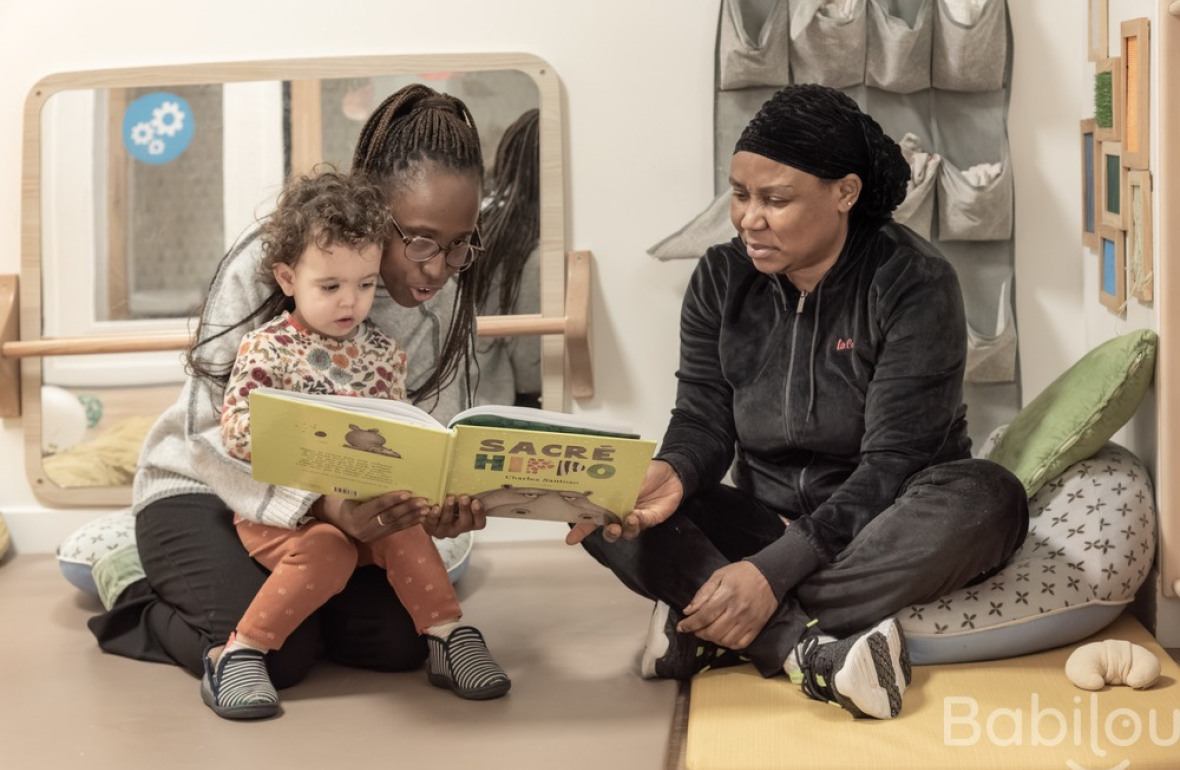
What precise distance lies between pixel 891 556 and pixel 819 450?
0.68ft

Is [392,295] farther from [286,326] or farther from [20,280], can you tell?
[20,280]

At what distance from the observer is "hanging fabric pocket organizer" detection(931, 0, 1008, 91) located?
254 centimetres

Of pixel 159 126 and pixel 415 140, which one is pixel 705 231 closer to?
pixel 415 140

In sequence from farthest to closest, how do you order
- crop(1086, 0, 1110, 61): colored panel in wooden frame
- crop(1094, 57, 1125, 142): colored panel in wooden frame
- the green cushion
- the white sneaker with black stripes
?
1. crop(1086, 0, 1110, 61): colored panel in wooden frame
2. crop(1094, 57, 1125, 142): colored panel in wooden frame
3. the green cushion
4. the white sneaker with black stripes

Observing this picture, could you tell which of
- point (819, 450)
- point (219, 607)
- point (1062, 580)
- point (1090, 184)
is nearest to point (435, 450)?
point (219, 607)

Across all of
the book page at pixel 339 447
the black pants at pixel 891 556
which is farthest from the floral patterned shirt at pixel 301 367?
the black pants at pixel 891 556

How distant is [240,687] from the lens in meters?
1.85

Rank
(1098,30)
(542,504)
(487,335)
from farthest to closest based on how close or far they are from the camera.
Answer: (487,335), (1098,30), (542,504)

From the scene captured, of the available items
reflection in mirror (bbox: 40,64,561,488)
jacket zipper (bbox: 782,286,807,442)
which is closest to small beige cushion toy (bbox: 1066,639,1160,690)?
jacket zipper (bbox: 782,286,807,442)

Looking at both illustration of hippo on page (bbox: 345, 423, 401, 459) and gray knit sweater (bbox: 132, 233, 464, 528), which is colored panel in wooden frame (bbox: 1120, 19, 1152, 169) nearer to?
gray knit sweater (bbox: 132, 233, 464, 528)

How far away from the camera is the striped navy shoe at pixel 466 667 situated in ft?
6.29

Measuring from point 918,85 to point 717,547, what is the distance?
3.42ft

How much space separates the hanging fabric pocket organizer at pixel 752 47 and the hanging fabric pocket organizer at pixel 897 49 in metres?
0.15

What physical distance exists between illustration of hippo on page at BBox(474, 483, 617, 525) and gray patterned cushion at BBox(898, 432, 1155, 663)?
0.47 meters
